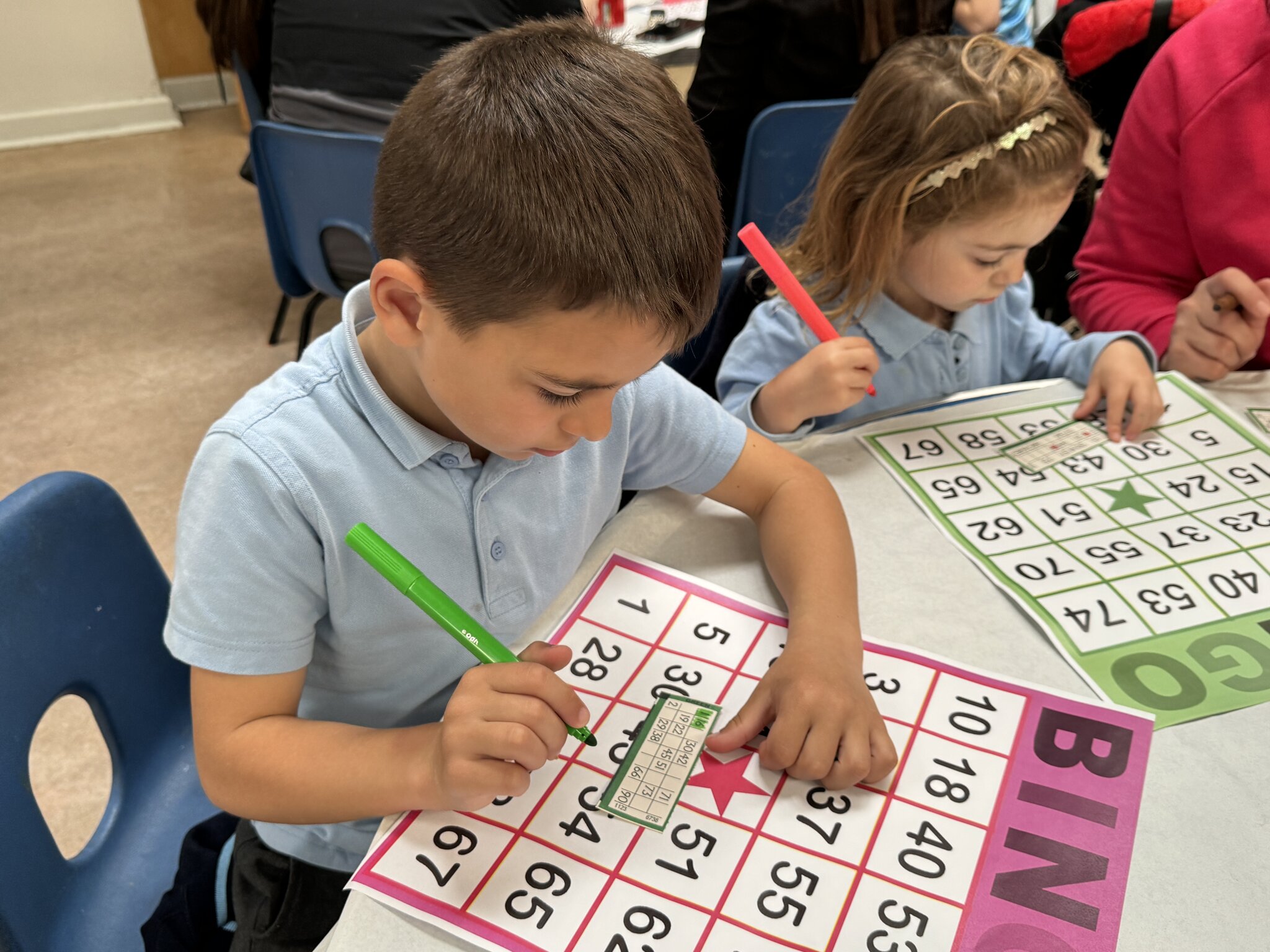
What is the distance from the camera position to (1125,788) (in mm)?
579

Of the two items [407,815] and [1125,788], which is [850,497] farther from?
[407,815]

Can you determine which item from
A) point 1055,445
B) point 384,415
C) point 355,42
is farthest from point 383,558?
point 355,42

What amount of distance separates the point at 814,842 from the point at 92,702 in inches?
23.2

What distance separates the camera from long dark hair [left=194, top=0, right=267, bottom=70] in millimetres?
1878

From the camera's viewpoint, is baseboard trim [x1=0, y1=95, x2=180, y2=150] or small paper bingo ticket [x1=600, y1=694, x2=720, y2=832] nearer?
small paper bingo ticket [x1=600, y1=694, x2=720, y2=832]

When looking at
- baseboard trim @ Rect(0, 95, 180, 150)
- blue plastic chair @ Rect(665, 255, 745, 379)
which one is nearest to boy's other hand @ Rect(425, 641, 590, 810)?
blue plastic chair @ Rect(665, 255, 745, 379)

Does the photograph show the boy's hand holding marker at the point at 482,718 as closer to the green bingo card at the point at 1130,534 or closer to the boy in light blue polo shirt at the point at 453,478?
the boy in light blue polo shirt at the point at 453,478

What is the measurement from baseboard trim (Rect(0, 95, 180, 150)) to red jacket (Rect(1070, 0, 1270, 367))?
139 inches

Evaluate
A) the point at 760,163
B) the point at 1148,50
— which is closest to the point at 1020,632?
the point at 760,163

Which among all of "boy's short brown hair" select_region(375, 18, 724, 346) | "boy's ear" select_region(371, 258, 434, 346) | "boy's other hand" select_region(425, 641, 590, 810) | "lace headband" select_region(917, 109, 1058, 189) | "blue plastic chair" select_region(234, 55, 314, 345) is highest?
"boy's short brown hair" select_region(375, 18, 724, 346)

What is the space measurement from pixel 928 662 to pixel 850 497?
0.20 meters

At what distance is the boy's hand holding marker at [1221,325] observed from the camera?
101cm

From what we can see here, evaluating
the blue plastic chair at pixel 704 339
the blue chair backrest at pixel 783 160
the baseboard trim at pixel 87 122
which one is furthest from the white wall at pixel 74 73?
the blue plastic chair at pixel 704 339

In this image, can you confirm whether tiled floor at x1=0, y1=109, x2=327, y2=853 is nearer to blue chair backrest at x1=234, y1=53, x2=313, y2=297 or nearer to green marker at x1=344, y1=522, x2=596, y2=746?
blue chair backrest at x1=234, y1=53, x2=313, y2=297
